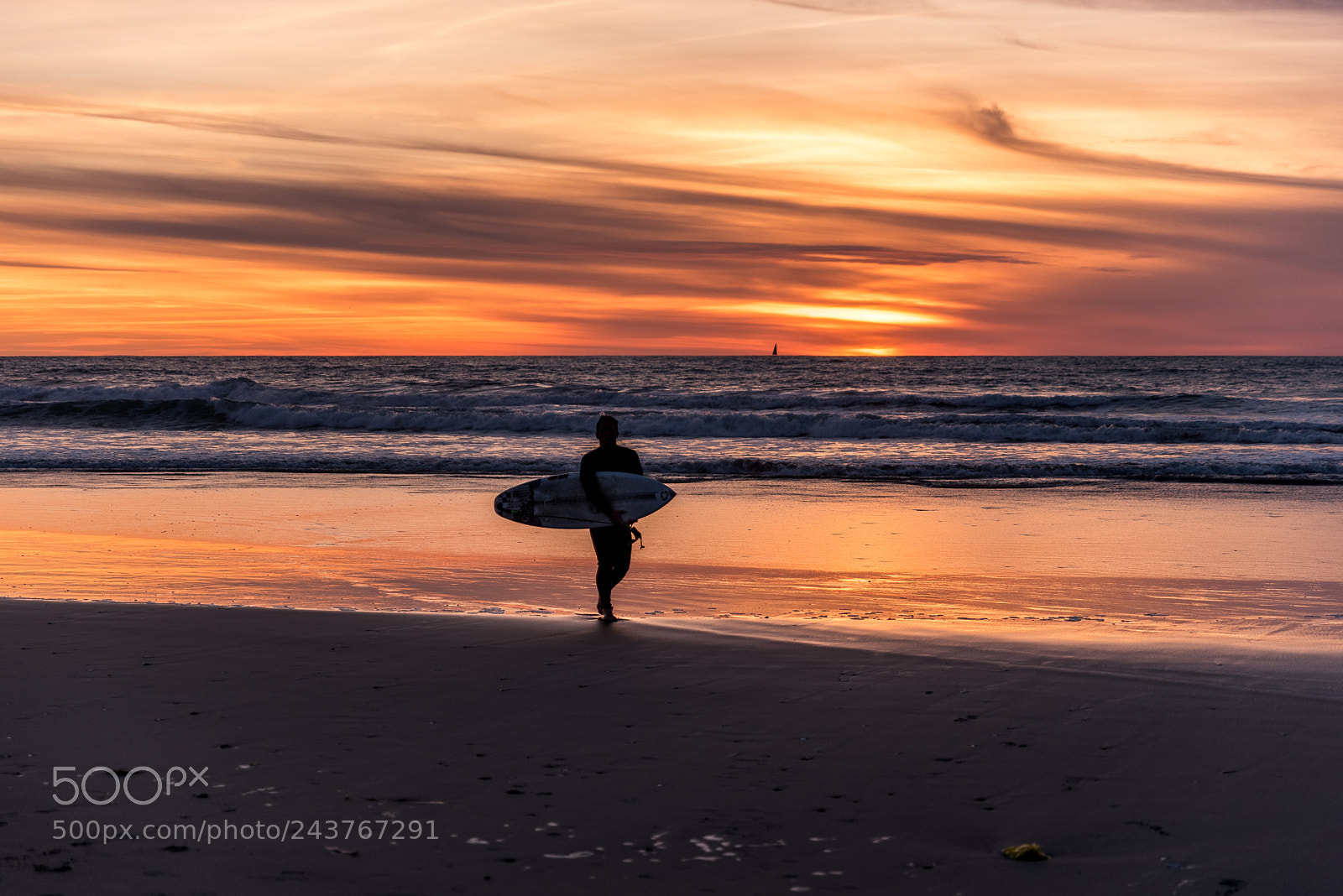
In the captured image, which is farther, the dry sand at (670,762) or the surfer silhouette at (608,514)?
the surfer silhouette at (608,514)

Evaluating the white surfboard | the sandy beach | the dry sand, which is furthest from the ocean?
the dry sand

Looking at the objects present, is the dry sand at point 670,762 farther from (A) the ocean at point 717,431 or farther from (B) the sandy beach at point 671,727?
(A) the ocean at point 717,431

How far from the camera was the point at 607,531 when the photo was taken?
291 inches

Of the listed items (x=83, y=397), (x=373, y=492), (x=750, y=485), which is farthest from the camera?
(x=83, y=397)

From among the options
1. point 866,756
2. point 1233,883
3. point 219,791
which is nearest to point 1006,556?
point 866,756

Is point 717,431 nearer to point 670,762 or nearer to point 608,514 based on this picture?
point 608,514

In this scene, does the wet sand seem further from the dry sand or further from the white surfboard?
the dry sand

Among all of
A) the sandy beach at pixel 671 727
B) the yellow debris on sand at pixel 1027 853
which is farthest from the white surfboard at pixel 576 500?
the yellow debris on sand at pixel 1027 853

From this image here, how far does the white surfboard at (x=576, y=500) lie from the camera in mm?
7395

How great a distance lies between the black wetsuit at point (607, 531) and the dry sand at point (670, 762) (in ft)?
2.93

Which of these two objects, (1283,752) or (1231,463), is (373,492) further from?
(1231,463)

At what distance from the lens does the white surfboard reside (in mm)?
7395

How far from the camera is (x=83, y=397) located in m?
44.1

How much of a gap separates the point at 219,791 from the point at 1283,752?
4414mm
